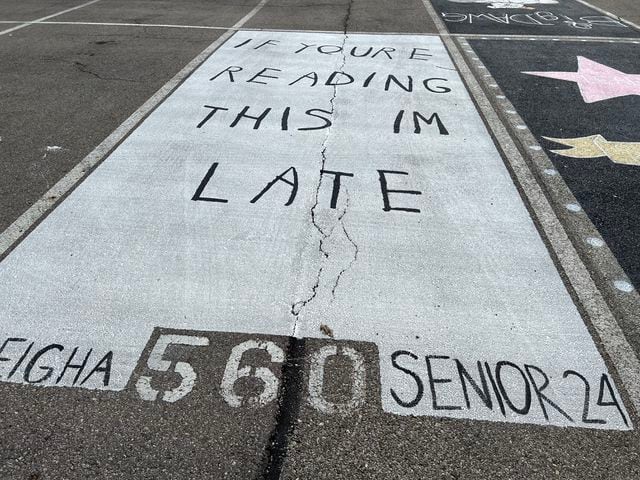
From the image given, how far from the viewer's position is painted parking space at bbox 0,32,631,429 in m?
2.56

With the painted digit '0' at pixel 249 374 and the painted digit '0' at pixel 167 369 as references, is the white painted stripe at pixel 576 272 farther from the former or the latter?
the painted digit '0' at pixel 167 369

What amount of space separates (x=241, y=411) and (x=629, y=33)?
33.4 feet

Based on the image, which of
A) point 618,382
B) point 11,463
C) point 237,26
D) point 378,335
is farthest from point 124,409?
point 237,26

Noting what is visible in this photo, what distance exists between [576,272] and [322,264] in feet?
5.08

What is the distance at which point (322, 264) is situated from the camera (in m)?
3.36

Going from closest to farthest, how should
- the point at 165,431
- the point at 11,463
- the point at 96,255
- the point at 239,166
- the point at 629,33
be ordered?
the point at 11,463
the point at 165,431
the point at 96,255
the point at 239,166
the point at 629,33

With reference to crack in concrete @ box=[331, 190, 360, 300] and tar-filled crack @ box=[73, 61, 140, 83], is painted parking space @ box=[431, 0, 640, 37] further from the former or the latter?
crack in concrete @ box=[331, 190, 360, 300]

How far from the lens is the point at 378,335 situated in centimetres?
279

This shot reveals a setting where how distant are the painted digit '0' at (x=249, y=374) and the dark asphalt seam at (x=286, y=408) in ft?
0.14

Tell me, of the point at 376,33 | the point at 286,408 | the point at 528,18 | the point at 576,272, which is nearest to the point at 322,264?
the point at 286,408

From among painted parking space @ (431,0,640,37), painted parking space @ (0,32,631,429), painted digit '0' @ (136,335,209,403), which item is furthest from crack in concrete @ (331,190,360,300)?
painted parking space @ (431,0,640,37)

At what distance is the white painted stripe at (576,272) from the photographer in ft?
8.58

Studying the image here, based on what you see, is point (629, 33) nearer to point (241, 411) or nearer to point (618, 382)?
point (618, 382)

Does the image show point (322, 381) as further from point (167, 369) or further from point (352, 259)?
point (352, 259)
